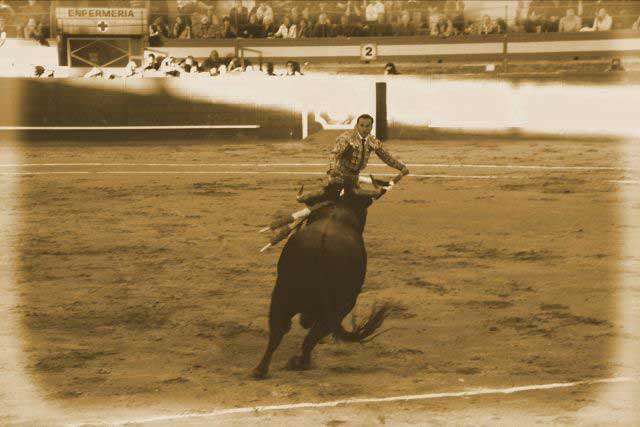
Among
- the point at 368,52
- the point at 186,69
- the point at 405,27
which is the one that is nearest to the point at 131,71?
the point at 186,69

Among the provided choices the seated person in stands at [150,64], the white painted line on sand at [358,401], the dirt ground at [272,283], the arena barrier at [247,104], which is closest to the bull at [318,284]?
the dirt ground at [272,283]

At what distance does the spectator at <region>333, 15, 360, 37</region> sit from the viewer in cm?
2312

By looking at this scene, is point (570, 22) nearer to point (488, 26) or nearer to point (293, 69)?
point (488, 26)

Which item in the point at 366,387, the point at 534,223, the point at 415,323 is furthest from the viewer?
the point at 534,223

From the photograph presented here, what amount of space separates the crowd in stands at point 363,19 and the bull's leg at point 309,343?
17516 millimetres

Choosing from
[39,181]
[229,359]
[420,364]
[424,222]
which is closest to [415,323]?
[420,364]

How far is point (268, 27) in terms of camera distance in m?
23.2

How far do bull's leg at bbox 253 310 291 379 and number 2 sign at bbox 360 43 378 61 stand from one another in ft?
56.9

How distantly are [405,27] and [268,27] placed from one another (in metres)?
3.03

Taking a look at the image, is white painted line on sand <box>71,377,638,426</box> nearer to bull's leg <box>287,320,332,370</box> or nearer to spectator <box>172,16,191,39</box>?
bull's leg <box>287,320,332,370</box>

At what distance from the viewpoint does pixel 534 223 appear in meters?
11.4

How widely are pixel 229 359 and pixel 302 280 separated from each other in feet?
2.59

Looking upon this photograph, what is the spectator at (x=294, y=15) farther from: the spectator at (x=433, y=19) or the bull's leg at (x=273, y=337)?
the bull's leg at (x=273, y=337)

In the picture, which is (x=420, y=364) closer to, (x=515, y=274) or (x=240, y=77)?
(x=515, y=274)
